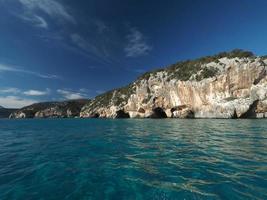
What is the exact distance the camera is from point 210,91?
64.1m

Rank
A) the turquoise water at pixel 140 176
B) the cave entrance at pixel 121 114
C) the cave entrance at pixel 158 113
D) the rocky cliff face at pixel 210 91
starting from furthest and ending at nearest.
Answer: the cave entrance at pixel 121 114
the cave entrance at pixel 158 113
the rocky cliff face at pixel 210 91
the turquoise water at pixel 140 176

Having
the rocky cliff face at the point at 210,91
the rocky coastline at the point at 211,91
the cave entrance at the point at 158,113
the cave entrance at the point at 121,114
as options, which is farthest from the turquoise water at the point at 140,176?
the cave entrance at the point at 121,114

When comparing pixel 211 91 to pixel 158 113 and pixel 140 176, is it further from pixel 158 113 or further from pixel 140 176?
pixel 140 176

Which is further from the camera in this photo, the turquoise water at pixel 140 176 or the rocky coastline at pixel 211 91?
the rocky coastline at pixel 211 91

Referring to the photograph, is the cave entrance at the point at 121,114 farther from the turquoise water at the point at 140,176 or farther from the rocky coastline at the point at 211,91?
the turquoise water at the point at 140,176

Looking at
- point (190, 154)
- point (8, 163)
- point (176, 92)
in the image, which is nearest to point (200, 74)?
point (176, 92)

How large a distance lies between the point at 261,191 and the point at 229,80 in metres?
60.1

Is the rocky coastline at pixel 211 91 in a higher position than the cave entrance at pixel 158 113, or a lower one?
higher

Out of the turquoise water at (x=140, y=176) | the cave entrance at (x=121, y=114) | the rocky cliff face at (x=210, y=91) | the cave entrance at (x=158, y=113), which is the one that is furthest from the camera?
the cave entrance at (x=121, y=114)

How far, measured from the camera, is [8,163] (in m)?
10.9

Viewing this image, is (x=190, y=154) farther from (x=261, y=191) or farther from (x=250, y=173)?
(x=261, y=191)

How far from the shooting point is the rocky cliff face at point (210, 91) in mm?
54787

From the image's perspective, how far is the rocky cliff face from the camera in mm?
54787

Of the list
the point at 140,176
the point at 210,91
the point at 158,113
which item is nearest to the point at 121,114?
the point at 158,113
